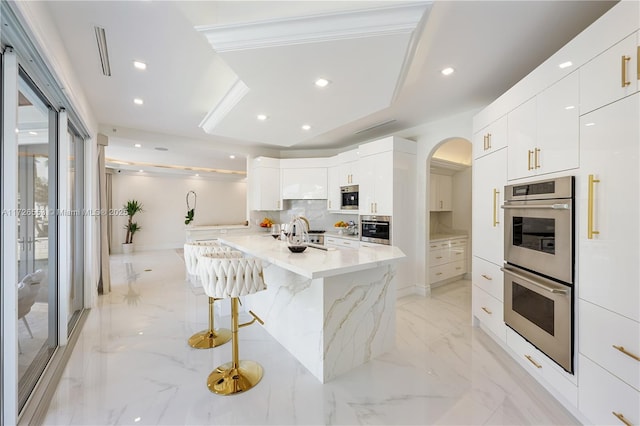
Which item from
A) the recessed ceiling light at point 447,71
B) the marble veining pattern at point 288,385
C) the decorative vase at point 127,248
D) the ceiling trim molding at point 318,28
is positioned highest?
the recessed ceiling light at point 447,71

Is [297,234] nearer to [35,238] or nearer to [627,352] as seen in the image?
[35,238]

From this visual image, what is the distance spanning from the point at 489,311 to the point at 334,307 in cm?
164

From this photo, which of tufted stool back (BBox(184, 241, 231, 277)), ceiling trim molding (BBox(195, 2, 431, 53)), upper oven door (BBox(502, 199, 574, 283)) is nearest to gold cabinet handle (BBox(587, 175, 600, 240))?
upper oven door (BBox(502, 199, 574, 283))

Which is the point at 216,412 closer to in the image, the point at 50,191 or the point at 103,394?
the point at 103,394

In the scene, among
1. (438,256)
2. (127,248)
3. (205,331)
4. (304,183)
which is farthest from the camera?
(127,248)

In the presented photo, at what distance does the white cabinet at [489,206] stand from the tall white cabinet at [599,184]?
0.37 metres

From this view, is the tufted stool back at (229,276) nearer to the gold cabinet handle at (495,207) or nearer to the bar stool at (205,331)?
the bar stool at (205,331)

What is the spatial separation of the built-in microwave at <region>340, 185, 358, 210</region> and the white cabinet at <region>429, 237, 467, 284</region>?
1416 millimetres

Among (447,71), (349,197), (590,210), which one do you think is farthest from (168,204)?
(590,210)

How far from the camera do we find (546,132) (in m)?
1.80

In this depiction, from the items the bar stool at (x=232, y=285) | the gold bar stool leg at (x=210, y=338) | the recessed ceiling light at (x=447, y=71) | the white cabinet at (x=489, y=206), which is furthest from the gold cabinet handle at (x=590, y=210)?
the gold bar stool leg at (x=210, y=338)

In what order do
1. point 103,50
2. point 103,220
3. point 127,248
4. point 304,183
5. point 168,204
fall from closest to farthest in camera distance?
point 103,50 → point 103,220 → point 304,183 → point 127,248 → point 168,204

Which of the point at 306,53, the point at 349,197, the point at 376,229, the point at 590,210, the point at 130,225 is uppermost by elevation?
the point at 306,53

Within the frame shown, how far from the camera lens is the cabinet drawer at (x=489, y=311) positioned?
2.35 m
